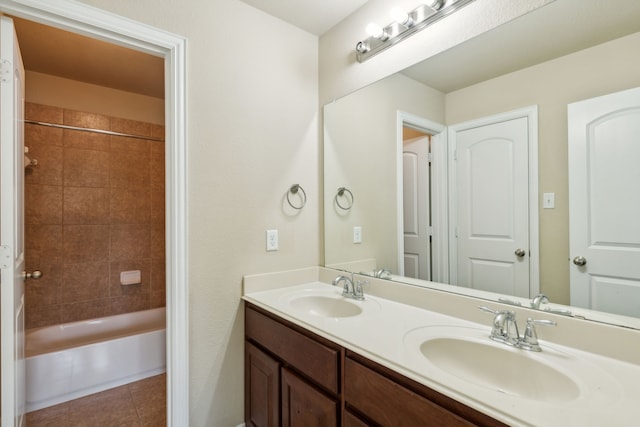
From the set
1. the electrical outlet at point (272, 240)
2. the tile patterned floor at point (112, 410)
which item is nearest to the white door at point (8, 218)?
the tile patterned floor at point (112, 410)

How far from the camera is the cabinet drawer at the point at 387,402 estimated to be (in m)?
0.78

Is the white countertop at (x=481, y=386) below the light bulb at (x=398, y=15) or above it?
below

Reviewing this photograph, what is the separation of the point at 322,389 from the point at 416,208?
3.00ft

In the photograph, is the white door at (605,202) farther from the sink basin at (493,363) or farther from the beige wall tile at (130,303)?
the beige wall tile at (130,303)

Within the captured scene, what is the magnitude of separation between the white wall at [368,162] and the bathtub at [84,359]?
1.65 m

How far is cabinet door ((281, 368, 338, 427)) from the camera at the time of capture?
1.10 metres

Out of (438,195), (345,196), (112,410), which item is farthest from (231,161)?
(112,410)

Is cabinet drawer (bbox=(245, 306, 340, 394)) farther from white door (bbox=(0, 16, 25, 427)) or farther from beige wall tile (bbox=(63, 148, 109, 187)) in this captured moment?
beige wall tile (bbox=(63, 148, 109, 187))

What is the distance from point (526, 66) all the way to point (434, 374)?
113 cm

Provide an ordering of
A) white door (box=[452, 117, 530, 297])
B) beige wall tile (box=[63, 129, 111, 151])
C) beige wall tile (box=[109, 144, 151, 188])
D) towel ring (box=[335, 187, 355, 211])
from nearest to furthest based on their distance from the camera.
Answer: white door (box=[452, 117, 530, 297]) → towel ring (box=[335, 187, 355, 211]) → beige wall tile (box=[63, 129, 111, 151]) → beige wall tile (box=[109, 144, 151, 188])

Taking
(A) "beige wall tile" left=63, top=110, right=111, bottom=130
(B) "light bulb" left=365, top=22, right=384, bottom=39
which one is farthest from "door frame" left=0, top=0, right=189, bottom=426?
(A) "beige wall tile" left=63, top=110, right=111, bottom=130

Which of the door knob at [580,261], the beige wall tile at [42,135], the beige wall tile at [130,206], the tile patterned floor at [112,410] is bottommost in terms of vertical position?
the tile patterned floor at [112,410]

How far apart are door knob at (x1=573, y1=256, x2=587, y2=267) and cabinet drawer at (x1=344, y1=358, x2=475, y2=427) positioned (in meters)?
0.69

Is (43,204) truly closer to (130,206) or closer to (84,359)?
(130,206)
